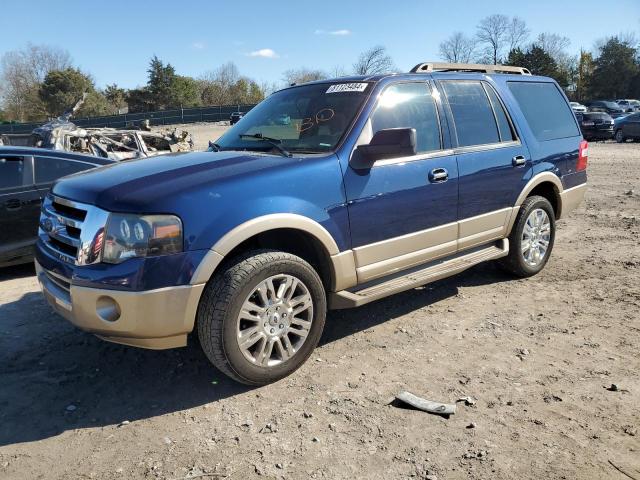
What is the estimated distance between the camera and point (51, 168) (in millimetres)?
6051

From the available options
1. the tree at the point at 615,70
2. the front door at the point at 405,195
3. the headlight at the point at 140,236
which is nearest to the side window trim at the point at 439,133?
the front door at the point at 405,195

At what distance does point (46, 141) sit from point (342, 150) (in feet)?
25.8

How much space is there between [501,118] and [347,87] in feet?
5.54

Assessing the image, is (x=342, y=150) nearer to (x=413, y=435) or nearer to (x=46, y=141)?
(x=413, y=435)

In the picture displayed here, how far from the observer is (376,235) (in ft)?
12.4

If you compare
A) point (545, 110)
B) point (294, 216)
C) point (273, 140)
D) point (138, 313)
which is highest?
point (545, 110)

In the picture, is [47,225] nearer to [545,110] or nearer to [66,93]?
[545,110]

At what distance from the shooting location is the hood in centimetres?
300

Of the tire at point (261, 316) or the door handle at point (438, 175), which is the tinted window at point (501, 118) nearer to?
the door handle at point (438, 175)

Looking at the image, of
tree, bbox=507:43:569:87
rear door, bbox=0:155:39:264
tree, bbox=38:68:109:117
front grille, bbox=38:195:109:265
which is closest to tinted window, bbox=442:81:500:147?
front grille, bbox=38:195:109:265

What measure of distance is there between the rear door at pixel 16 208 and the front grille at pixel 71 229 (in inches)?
89.4

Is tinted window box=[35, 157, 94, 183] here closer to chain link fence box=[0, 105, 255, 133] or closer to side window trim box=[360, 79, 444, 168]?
side window trim box=[360, 79, 444, 168]

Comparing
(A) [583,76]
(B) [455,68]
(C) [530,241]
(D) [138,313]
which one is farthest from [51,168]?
(A) [583,76]

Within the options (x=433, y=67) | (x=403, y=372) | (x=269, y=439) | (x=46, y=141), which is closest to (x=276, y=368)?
(x=269, y=439)
